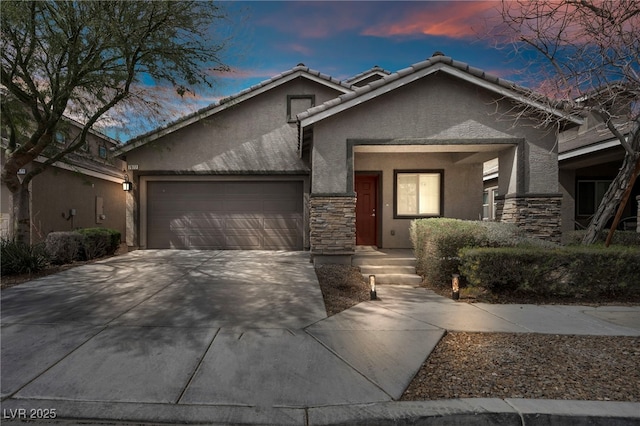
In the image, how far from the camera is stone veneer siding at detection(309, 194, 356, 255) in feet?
24.6

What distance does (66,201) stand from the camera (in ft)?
38.0

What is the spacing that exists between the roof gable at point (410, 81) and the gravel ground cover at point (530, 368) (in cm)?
562

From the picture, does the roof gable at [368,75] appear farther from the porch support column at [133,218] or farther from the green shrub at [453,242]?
the porch support column at [133,218]

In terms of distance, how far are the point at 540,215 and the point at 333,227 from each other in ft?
16.6

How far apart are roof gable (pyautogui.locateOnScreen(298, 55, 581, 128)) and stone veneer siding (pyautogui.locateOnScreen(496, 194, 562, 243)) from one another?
8.02 feet

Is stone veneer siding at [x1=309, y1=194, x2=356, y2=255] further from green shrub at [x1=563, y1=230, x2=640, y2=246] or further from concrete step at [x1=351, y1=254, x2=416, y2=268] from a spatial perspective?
green shrub at [x1=563, y1=230, x2=640, y2=246]

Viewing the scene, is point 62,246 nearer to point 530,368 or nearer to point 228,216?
point 228,216

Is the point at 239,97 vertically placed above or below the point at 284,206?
above

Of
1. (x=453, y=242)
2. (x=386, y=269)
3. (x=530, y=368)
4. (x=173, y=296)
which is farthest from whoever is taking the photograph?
(x=386, y=269)

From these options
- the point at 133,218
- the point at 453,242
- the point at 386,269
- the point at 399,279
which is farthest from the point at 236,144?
the point at 453,242

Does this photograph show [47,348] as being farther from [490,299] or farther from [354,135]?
[354,135]

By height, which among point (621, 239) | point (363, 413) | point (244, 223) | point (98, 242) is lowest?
point (363, 413)

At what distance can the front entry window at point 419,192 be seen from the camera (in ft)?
32.9

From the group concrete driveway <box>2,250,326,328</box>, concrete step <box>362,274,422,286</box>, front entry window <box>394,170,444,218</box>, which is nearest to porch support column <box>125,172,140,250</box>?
concrete driveway <box>2,250,326,328</box>
